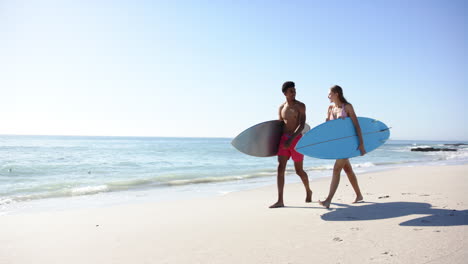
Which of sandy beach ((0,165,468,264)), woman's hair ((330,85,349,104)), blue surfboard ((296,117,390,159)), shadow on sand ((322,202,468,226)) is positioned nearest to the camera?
sandy beach ((0,165,468,264))

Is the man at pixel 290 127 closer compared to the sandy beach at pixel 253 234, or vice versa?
the sandy beach at pixel 253 234

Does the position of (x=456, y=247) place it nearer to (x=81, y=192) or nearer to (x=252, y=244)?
(x=252, y=244)

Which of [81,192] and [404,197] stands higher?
[404,197]

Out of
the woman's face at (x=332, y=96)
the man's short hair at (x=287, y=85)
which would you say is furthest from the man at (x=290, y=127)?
the woman's face at (x=332, y=96)

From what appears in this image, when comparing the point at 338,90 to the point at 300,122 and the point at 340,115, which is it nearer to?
the point at 340,115

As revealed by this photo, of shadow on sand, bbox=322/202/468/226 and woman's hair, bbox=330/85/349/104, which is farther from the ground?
woman's hair, bbox=330/85/349/104

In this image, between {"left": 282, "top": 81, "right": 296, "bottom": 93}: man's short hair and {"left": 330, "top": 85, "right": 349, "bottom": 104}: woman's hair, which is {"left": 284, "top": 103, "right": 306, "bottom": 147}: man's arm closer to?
{"left": 282, "top": 81, "right": 296, "bottom": 93}: man's short hair

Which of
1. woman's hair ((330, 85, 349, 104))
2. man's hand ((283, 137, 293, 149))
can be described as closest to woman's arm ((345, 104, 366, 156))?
woman's hair ((330, 85, 349, 104))

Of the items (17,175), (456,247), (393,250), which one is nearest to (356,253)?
(393,250)

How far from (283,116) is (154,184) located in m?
5.48

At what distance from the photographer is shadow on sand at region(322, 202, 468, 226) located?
3006 mm

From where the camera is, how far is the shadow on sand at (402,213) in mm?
3006

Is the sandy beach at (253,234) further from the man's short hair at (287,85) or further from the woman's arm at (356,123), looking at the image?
the man's short hair at (287,85)

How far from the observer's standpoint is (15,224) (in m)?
3.86
